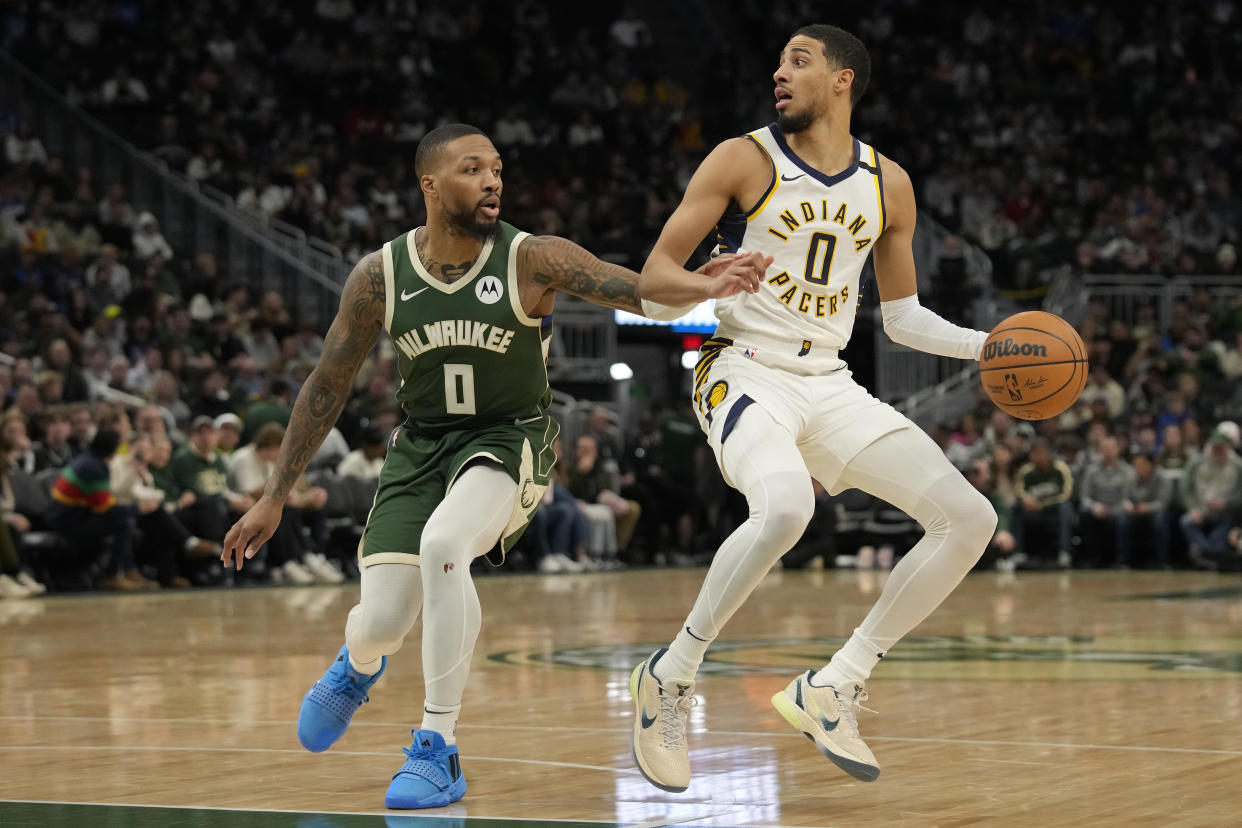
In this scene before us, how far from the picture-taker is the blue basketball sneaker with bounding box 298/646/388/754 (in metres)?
5.38

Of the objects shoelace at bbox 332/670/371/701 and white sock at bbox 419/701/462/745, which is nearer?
white sock at bbox 419/701/462/745

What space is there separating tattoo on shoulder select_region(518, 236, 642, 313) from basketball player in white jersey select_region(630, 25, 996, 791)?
0.41 ft

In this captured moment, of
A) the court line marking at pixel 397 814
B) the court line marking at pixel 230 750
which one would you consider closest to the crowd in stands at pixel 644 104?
the court line marking at pixel 230 750

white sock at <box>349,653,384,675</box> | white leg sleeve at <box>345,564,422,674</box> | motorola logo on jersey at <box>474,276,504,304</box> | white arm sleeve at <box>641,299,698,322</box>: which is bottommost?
white sock at <box>349,653,384,675</box>

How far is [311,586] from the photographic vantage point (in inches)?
587

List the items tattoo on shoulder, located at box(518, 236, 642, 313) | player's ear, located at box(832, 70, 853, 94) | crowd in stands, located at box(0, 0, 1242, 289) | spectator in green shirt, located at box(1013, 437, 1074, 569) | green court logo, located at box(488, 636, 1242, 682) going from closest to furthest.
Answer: tattoo on shoulder, located at box(518, 236, 642, 313) < player's ear, located at box(832, 70, 853, 94) < green court logo, located at box(488, 636, 1242, 682) < spectator in green shirt, located at box(1013, 437, 1074, 569) < crowd in stands, located at box(0, 0, 1242, 289)

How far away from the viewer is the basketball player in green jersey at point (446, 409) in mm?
5090

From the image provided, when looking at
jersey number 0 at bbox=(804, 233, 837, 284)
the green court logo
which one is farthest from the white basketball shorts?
the green court logo

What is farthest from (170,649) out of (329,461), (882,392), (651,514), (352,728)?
(882,392)

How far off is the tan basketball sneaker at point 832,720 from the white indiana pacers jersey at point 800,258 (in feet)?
3.14

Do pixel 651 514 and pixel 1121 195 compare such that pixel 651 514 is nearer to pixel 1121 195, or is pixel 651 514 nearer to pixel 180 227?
pixel 180 227

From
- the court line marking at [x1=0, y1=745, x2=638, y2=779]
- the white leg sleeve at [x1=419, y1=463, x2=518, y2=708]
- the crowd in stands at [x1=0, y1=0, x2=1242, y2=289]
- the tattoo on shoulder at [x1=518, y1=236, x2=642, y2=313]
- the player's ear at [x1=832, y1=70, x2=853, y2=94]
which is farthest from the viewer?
the crowd in stands at [x1=0, y1=0, x2=1242, y2=289]

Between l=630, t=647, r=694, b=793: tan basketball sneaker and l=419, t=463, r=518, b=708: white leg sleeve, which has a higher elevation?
l=419, t=463, r=518, b=708: white leg sleeve

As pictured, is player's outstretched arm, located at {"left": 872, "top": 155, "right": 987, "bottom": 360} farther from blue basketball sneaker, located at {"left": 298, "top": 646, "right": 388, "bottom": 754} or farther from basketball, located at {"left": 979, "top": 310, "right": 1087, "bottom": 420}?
blue basketball sneaker, located at {"left": 298, "top": 646, "right": 388, "bottom": 754}
